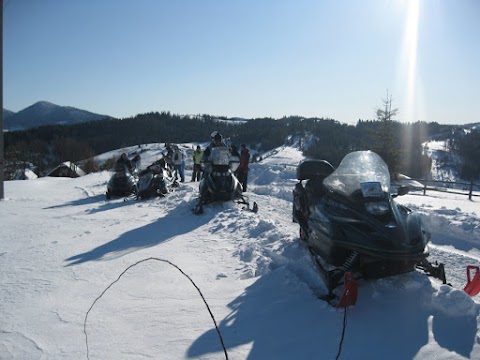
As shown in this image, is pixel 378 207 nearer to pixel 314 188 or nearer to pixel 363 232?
pixel 363 232

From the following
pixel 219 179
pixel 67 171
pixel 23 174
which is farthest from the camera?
pixel 23 174

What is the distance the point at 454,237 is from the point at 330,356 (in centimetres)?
582

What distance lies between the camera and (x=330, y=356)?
8.98 ft

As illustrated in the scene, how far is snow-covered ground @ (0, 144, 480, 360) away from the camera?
2.84 meters

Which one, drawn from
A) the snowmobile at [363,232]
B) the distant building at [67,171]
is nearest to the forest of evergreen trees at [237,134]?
the distant building at [67,171]

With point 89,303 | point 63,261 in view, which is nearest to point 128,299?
point 89,303

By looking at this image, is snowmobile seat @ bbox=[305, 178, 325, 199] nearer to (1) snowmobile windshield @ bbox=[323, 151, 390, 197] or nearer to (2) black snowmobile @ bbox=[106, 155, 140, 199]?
(1) snowmobile windshield @ bbox=[323, 151, 390, 197]

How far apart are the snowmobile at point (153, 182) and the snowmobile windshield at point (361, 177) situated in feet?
25.3

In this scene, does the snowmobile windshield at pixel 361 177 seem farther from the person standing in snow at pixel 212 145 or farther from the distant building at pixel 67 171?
the distant building at pixel 67 171

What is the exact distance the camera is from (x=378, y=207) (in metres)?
3.56

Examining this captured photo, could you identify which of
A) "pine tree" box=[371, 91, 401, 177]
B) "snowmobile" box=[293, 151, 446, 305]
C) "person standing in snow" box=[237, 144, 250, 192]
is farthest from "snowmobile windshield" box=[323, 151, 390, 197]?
"pine tree" box=[371, 91, 401, 177]

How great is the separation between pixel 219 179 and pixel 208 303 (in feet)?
17.8

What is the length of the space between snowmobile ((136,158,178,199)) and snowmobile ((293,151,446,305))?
25.2ft

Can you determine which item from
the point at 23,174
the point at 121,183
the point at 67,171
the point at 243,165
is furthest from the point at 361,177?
the point at 23,174
